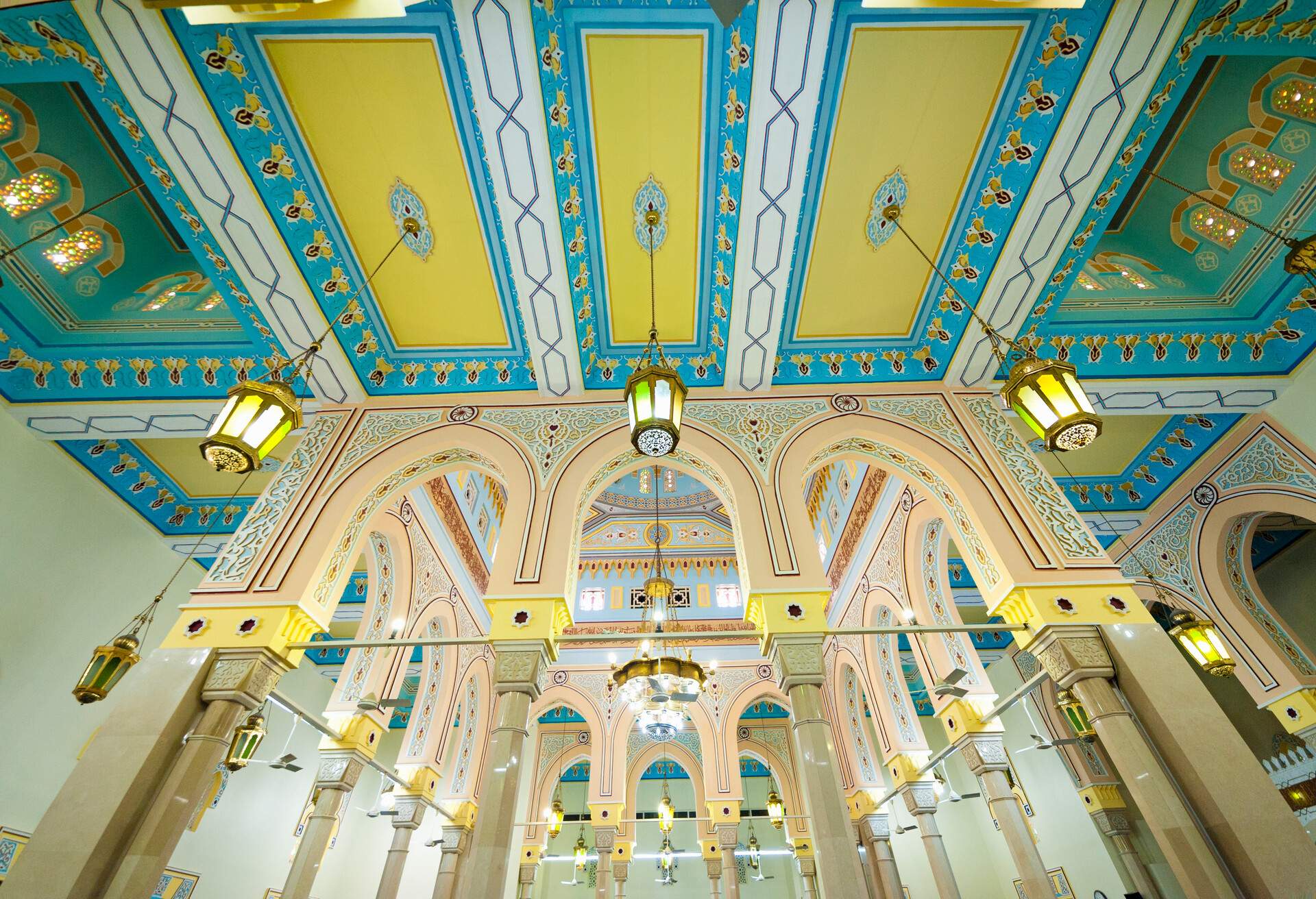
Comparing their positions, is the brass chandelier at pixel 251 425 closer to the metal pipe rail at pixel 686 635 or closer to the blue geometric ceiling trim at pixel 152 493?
the metal pipe rail at pixel 686 635

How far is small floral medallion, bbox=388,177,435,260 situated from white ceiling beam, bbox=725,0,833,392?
114 inches

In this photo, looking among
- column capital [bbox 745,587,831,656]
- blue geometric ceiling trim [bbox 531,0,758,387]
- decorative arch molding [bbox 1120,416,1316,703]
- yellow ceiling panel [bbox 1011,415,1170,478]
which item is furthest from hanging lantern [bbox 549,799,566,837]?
decorative arch molding [bbox 1120,416,1316,703]

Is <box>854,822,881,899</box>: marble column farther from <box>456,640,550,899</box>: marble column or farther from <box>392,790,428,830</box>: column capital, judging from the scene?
<box>456,640,550,899</box>: marble column

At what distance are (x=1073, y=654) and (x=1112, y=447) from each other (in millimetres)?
4720

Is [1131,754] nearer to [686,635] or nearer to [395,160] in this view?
[686,635]

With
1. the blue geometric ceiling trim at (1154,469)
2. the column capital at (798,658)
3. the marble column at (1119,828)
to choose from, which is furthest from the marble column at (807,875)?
the column capital at (798,658)

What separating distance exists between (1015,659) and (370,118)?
12993 mm

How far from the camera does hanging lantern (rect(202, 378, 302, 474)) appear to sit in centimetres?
334

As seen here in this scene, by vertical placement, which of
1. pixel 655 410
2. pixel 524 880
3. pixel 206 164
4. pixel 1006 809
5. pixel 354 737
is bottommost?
pixel 1006 809

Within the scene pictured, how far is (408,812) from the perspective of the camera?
8.26 meters

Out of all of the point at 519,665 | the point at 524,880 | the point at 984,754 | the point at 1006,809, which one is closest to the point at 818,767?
the point at 519,665

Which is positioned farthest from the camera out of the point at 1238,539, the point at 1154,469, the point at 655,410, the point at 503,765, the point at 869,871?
the point at 869,871

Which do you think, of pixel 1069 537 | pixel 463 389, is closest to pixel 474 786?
pixel 463 389

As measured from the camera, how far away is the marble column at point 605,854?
10.3m
